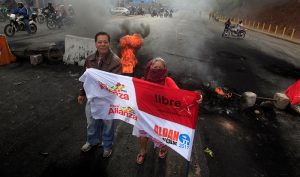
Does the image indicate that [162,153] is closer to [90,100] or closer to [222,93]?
[90,100]

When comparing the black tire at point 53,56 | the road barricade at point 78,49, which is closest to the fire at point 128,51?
the road barricade at point 78,49

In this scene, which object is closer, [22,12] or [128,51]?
[128,51]

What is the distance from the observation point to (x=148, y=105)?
12.3ft

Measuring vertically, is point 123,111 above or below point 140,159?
above

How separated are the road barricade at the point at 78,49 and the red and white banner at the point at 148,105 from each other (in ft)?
16.7

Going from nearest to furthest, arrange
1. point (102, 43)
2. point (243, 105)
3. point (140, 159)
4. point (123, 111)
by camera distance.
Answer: point (102, 43) < point (123, 111) < point (140, 159) < point (243, 105)

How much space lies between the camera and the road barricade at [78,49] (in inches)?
350

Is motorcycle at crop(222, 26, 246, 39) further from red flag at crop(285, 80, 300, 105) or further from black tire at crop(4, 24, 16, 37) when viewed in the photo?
red flag at crop(285, 80, 300, 105)

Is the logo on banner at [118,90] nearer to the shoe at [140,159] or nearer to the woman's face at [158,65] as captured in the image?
the woman's face at [158,65]

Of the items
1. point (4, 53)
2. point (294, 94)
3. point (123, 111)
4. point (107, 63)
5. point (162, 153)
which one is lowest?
point (162, 153)

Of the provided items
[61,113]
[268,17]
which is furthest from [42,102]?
[268,17]

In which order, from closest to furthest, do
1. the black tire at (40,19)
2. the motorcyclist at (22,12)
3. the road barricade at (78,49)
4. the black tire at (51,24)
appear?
the road barricade at (78,49)
the motorcyclist at (22,12)
the black tire at (51,24)
the black tire at (40,19)

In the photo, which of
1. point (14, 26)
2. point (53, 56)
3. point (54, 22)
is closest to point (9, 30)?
point (14, 26)

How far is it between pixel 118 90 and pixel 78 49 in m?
5.62
